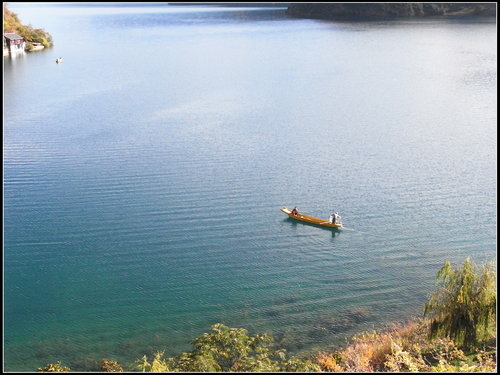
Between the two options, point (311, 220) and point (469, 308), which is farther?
point (311, 220)

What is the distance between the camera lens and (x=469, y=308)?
831 inches

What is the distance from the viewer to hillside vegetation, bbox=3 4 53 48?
312ft

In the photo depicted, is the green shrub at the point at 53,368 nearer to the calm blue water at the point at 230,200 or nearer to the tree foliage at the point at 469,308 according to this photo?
the calm blue water at the point at 230,200

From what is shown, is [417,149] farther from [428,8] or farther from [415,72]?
A: [428,8]

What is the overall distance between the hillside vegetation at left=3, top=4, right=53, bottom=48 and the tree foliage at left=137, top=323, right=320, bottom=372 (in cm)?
8628

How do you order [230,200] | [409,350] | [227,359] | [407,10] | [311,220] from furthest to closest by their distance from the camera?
1. [407,10]
2. [230,200]
3. [311,220]
4. [409,350]
5. [227,359]

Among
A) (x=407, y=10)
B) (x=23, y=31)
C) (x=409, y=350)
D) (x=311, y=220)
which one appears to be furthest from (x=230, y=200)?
(x=407, y=10)

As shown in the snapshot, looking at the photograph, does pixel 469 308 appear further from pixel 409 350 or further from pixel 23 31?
pixel 23 31

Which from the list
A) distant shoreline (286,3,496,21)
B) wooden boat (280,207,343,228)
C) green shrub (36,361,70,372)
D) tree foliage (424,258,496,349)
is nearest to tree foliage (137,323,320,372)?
green shrub (36,361,70,372)

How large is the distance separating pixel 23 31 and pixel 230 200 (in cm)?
7550

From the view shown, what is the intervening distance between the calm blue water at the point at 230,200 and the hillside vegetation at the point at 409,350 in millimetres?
1948

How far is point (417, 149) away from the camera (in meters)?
46.5

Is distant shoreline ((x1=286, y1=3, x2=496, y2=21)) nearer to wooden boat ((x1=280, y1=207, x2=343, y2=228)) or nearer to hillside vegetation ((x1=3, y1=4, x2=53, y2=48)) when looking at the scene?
hillside vegetation ((x1=3, y1=4, x2=53, y2=48))

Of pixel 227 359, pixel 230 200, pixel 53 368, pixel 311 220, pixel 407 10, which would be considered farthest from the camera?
pixel 407 10
